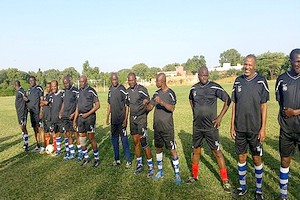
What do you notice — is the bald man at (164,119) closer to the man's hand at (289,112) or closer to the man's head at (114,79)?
the man's head at (114,79)

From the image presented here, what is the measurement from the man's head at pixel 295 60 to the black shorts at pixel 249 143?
4.38 ft

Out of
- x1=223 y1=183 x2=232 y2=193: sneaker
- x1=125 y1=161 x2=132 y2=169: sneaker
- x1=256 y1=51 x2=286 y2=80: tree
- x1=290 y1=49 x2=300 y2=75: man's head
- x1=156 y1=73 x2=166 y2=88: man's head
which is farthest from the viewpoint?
x1=256 y1=51 x2=286 y2=80: tree

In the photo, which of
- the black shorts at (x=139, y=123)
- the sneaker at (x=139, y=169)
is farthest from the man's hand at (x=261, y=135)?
the sneaker at (x=139, y=169)

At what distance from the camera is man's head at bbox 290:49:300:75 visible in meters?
4.53

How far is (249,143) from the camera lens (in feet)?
17.2

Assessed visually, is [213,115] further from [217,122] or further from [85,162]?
[85,162]

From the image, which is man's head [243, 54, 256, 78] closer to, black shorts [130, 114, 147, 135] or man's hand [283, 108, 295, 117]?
man's hand [283, 108, 295, 117]

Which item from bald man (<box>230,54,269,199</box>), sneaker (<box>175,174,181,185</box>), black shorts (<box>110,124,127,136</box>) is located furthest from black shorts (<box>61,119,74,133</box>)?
bald man (<box>230,54,269,199</box>)

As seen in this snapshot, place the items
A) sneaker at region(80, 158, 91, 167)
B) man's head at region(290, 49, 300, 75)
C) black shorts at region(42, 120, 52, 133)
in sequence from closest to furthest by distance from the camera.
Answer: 1. man's head at region(290, 49, 300, 75)
2. sneaker at region(80, 158, 91, 167)
3. black shorts at region(42, 120, 52, 133)

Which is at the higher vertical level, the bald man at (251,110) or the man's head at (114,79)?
the man's head at (114,79)

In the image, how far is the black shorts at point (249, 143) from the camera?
5105 millimetres

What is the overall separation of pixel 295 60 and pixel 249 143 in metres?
1.70

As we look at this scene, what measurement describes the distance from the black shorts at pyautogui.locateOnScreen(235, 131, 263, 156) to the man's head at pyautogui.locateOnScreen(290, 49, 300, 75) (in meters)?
1.33

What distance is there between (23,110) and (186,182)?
21.9ft
